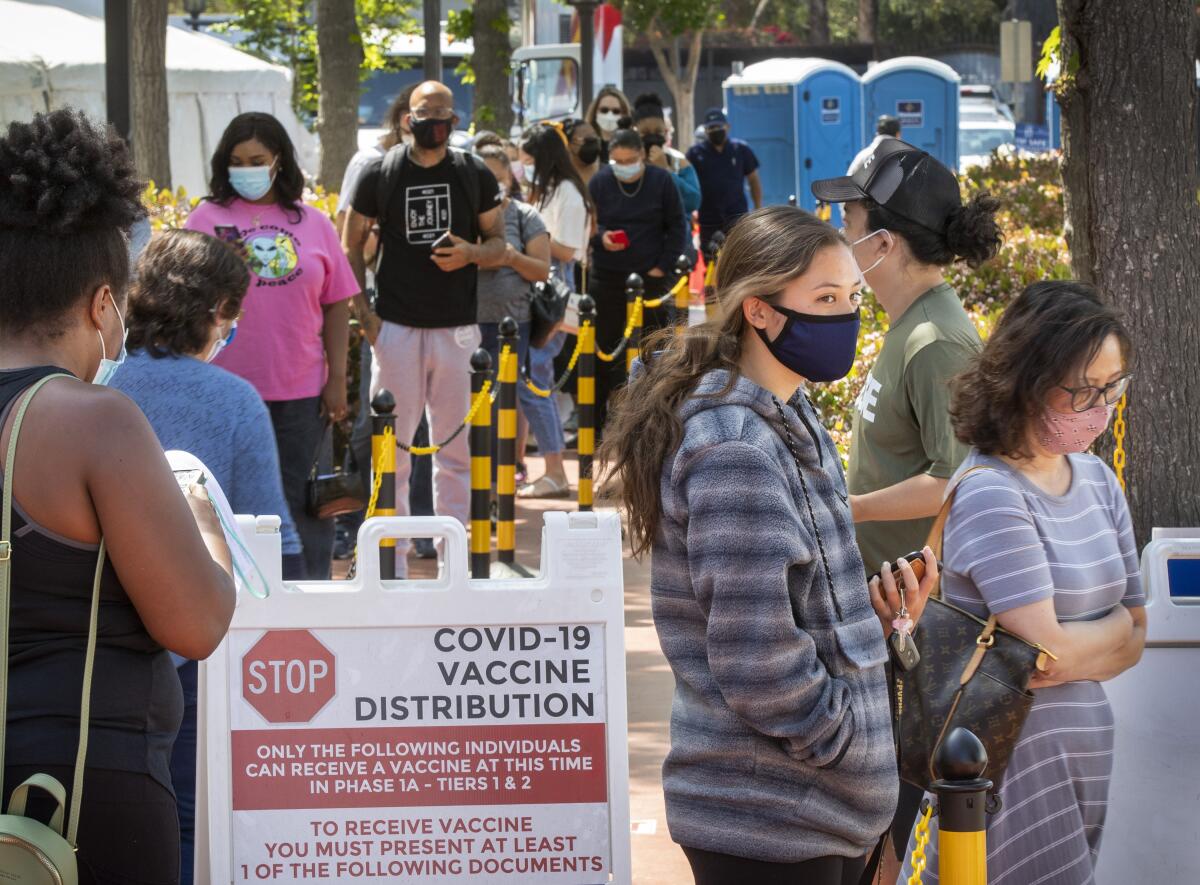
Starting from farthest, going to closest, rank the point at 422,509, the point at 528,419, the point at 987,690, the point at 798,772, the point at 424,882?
1. the point at 528,419
2. the point at 422,509
3. the point at 424,882
4. the point at 987,690
5. the point at 798,772

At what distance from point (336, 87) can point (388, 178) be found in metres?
9.85

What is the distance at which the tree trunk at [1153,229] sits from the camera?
536 cm

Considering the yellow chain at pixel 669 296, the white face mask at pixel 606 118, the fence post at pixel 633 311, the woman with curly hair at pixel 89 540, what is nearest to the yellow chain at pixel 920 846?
the woman with curly hair at pixel 89 540

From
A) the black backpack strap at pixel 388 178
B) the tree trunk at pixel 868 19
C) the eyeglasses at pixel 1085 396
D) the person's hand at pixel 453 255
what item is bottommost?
the eyeglasses at pixel 1085 396

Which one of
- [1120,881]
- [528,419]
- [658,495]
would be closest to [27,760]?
[658,495]

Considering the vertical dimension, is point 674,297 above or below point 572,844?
above

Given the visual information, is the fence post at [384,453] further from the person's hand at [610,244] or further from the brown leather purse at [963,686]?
the person's hand at [610,244]

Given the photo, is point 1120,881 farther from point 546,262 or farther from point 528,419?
point 528,419

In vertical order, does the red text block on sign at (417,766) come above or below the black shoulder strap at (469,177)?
below

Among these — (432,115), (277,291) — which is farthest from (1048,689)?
(432,115)

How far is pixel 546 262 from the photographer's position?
31.8ft

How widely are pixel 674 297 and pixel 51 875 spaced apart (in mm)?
9988

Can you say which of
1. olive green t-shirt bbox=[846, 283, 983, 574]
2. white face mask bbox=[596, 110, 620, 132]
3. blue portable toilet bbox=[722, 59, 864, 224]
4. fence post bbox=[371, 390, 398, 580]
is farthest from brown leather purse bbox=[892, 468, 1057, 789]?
blue portable toilet bbox=[722, 59, 864, 224]

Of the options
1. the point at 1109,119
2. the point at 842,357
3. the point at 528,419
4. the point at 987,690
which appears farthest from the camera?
the point at 528,419
